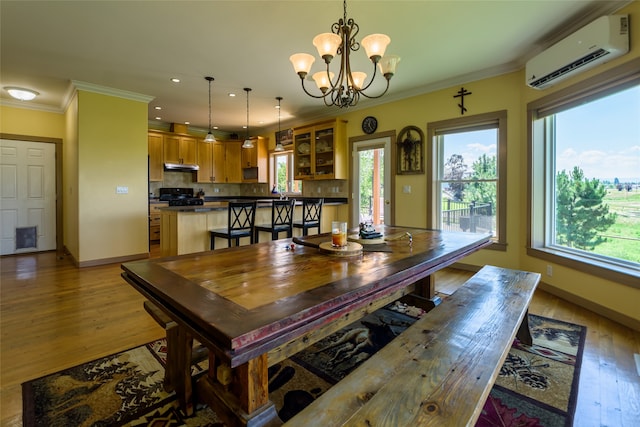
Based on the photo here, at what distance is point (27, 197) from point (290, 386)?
626 centimetres

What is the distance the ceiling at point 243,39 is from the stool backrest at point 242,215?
1.72 meters

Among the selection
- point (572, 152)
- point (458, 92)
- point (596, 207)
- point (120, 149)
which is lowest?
point (596, 207)

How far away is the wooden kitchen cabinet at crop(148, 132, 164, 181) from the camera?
641 cm

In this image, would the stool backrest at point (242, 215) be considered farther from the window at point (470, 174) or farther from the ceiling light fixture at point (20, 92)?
the ceiling light fixture at point (20, 92)

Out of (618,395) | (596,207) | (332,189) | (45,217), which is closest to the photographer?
(618,395)

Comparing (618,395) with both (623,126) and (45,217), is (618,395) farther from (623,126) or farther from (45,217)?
(45,217)

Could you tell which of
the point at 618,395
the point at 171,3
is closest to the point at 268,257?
the point at 618,395

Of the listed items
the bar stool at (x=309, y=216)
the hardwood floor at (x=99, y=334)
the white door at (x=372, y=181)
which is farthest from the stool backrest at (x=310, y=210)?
the hardwood floor at (x=99, y=334)

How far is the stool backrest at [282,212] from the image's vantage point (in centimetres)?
395

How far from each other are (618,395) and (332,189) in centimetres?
472

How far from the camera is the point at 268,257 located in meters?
1.79

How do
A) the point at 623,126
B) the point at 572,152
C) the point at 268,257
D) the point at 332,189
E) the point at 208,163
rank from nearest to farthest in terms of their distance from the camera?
the point at 268,257, the point at 623,126, the point at 572,152, the point at 332,189, the point at 208,163

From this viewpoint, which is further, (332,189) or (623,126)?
(332,189)

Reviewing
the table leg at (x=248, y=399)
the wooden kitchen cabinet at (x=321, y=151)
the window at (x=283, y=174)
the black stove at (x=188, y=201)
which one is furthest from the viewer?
the window at (x=283, y=174)
